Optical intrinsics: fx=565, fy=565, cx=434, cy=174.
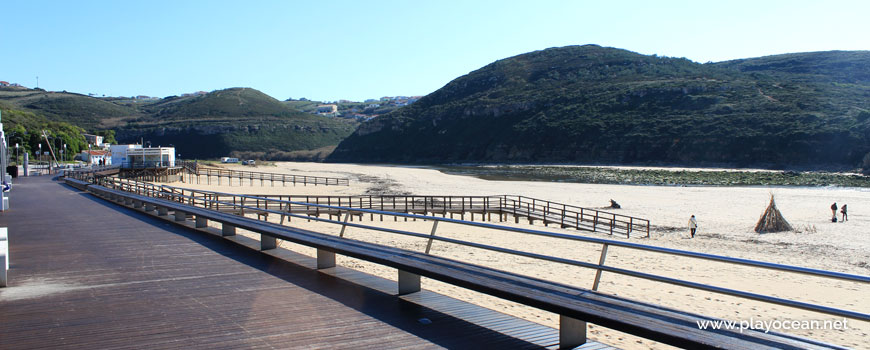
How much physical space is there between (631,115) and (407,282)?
3790 inches

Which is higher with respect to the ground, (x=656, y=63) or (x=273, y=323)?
(x=656, y=63)

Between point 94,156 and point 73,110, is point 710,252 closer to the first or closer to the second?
point 94,156

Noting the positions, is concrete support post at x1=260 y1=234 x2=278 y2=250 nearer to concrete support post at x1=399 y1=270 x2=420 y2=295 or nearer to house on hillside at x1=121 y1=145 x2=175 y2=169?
concrete support post at x1=399 y1=270 x2=420 y2=295

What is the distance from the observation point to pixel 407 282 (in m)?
5.79

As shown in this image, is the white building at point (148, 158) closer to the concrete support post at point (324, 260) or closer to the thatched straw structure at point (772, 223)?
Result: the thatched straw structure at point (772, 223)

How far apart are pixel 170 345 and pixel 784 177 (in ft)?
202

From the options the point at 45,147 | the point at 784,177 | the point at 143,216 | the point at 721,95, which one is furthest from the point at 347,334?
the point at 721,95

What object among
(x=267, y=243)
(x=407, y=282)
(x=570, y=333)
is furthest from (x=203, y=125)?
(x=570, y=333)

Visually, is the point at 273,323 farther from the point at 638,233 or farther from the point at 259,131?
the point at 259,131

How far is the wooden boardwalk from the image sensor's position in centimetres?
423

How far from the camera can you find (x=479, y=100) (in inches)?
4916

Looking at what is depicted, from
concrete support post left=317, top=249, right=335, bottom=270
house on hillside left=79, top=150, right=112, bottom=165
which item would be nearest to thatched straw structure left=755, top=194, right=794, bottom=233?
concrete support post left=317, top=249, right=335, bottom=270

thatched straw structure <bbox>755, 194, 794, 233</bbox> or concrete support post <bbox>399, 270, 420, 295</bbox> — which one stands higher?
concrete support post <bbox>399, 270, 420, 295</bbox>

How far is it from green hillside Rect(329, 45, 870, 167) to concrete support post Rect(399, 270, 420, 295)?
232 feet
